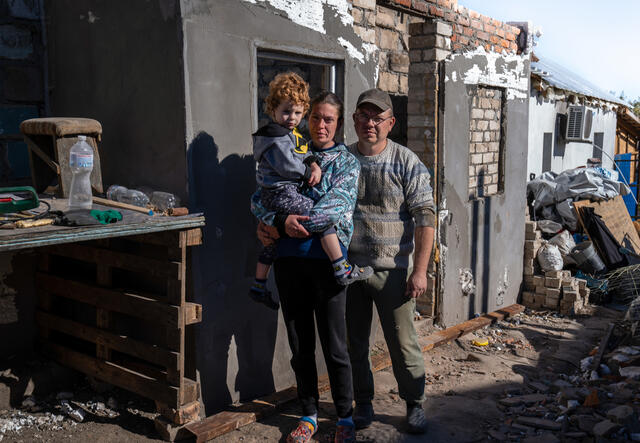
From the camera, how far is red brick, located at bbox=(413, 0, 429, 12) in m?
5.25

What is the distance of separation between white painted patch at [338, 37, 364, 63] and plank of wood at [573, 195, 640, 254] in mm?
4923

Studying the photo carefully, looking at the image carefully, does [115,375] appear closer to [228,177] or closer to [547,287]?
[228,177]

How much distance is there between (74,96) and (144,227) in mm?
1527

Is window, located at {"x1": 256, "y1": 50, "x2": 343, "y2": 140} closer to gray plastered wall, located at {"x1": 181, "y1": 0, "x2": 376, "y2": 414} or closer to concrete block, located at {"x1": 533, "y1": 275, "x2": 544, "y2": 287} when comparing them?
gray plastered wall, located at {"x1": 181, "y1": 0, "x2": 376, "y2": 414}

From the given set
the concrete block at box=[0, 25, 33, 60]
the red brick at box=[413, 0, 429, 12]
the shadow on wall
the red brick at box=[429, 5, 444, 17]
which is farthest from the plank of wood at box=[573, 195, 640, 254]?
the concrete block at box=[0, 25, 33, 60]

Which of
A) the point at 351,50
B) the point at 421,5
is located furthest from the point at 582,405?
the point at 421,5

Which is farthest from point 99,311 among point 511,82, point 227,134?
point 511,82

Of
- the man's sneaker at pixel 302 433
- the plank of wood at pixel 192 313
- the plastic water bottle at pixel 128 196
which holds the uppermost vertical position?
the plastic water bottle at pixel 128 196

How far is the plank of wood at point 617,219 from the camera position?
8.35 meters

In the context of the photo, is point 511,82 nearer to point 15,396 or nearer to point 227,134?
point 227,134

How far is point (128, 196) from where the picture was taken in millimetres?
3445

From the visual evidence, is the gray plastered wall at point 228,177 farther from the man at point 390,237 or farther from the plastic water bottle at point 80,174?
the man at point 390,237

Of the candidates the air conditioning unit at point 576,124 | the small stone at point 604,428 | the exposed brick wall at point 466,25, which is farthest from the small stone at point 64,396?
the air conditioning unit at point 576,124

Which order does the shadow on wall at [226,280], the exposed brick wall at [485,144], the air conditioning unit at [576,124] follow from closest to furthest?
the shadow on wall at [226,280], the exposed brick wall at [485,144], the air conditioning unit at [576,124]
